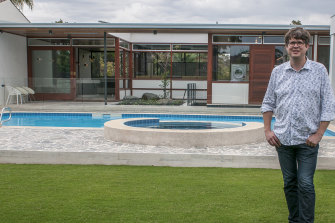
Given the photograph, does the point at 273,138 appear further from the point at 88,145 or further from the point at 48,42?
the point at 48,42

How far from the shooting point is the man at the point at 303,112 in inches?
115

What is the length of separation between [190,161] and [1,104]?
400 inches

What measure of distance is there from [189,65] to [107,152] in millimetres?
12290

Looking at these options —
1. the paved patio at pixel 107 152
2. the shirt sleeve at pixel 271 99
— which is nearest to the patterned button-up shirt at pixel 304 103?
the shirt sleeve at pixel 271 99

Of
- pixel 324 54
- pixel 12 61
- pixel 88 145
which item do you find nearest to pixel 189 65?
pixel 324 54

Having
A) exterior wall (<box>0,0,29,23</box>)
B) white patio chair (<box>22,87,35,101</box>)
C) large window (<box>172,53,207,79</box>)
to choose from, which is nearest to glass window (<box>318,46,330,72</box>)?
large window (<box>172,53,207,79</box>)

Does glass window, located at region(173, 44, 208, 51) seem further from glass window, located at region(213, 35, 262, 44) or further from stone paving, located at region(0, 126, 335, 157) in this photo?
stone paving, located at region(0, 126, 335, 157)

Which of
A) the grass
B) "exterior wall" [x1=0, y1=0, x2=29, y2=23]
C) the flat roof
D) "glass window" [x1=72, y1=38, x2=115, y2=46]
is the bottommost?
the grass

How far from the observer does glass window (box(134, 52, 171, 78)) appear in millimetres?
17953

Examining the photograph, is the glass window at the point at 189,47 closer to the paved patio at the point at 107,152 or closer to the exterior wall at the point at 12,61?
the exterior wall at the point at 12,61

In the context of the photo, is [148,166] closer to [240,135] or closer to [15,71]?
[240,135]

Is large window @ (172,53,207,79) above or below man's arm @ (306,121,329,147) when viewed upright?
above

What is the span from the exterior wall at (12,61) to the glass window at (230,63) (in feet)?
22.3

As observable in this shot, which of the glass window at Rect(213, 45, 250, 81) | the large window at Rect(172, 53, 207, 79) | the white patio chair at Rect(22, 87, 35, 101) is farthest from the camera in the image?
the large window at Rect(172, 53, 207, 79)
